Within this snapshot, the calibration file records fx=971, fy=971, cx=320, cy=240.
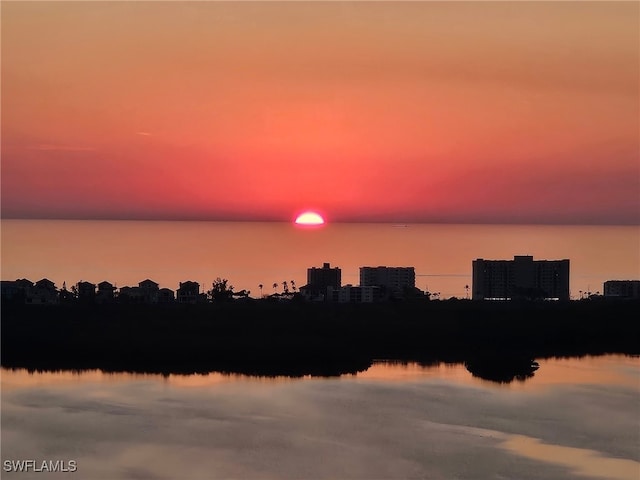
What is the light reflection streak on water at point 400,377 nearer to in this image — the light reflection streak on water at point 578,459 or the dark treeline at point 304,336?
the dark treeline at point 304,336

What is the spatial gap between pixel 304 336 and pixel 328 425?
1099cm

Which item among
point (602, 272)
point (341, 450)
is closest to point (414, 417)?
point (341, 450)

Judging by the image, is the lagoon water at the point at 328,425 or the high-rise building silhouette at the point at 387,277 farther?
the high-rise building silhouette at the point at 387,277

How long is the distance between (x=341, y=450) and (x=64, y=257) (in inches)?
2057

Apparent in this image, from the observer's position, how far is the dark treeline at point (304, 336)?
83.1 ft

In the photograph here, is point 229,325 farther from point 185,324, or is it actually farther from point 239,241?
point 239,241

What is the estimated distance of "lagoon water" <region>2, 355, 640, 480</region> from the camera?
16.4 metres

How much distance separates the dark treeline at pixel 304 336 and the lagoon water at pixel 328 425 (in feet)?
5.18

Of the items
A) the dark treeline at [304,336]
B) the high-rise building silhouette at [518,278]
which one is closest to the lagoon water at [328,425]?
the dark treeline at [304,336]

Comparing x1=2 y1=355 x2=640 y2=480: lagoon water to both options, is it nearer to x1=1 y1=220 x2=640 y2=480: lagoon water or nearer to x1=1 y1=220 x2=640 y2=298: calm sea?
x1=1 y1=220 x2=640 y2=480: lagoon water

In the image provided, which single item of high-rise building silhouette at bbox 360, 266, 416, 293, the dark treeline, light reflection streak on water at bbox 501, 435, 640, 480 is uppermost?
high-rise building silhouette at bbox 360, 266, 416, 293

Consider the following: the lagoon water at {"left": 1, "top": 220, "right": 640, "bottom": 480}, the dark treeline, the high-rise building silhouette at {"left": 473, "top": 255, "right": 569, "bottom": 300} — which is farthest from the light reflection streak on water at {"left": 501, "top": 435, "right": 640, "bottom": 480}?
the high-rise building silhouette at {"left": 473, "top": 255, "right": 569, "bottom": 300}

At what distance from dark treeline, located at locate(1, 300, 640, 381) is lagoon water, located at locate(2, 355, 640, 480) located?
158 centimetres

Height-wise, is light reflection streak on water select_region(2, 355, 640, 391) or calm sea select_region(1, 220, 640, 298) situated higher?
calm sea select_region(1, 220, 640, 298)
